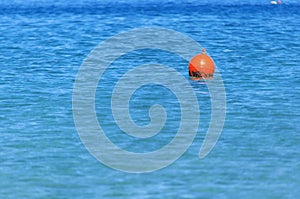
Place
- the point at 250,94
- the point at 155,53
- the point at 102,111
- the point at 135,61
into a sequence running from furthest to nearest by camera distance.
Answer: the point at 155,53 < the point at 135,61 < the point at 250,94 < the point at 102,111

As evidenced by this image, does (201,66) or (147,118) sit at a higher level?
(201,66)

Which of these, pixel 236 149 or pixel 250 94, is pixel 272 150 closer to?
pixel 236 149

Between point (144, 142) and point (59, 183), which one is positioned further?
point (144, 142)

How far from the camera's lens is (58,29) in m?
56.3

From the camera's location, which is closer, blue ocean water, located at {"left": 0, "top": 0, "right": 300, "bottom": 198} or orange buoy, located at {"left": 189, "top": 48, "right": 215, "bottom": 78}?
blue ocean water, located at {"left": 0, "top": 0, "right": 300, "bottom": 198}

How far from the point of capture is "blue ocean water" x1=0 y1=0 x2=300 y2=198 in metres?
22.1

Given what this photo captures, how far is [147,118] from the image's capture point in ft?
95.5

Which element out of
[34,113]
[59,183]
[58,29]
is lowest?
[59,183]

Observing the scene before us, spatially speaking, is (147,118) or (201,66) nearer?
(147,118)

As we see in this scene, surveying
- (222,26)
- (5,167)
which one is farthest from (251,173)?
(222,26)

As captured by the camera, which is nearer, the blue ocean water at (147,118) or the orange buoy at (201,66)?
the blue ocean water at (147,118)

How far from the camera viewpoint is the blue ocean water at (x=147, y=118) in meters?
22.1

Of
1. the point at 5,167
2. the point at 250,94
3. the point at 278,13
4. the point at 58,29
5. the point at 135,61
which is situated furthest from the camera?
the point at 278,13

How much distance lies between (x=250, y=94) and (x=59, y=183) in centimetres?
1298
